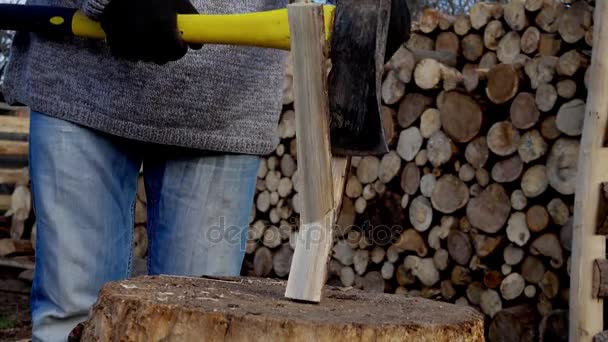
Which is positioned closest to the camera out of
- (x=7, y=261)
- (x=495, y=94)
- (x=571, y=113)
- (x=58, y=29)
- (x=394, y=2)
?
(x=394, y=2)

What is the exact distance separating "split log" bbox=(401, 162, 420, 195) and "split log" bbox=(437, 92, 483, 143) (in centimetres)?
25

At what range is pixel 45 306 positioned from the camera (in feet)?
6.30

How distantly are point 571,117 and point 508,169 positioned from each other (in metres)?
0.34

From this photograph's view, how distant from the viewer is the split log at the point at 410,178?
379 centimetres

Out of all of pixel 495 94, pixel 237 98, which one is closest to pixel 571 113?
pixel 495 94

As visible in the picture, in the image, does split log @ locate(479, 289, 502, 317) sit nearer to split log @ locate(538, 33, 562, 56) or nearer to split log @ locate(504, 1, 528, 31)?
split log @ locate(538, 33, 562, 56)

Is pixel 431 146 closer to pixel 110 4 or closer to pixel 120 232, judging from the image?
pixel 120 232

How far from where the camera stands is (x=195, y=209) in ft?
6.64

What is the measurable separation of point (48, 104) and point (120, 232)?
1.16 ft

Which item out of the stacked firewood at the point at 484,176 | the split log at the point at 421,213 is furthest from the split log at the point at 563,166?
the split log at the point at 421,213

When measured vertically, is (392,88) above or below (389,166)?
above

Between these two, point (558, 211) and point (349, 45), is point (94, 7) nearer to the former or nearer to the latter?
point (349, 45)

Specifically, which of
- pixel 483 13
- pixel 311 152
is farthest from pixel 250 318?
pixel 483 13

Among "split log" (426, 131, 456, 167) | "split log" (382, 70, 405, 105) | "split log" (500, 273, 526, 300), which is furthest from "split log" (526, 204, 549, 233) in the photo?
"split log" (382, 70, 405, 105)
